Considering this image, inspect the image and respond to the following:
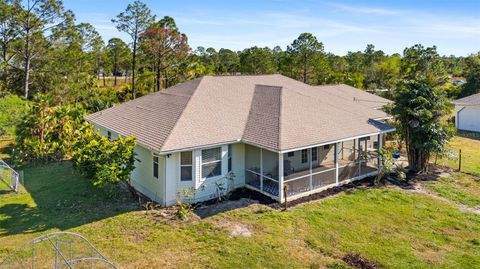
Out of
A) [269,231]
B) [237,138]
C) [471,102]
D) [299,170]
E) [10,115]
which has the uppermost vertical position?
[471,102]

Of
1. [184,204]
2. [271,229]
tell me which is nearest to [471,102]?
[271,229]

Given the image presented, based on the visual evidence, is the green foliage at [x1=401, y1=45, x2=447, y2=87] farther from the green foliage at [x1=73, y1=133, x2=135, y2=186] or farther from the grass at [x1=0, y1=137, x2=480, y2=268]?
the green foliage at [x1=73, y1=133, x2=135, y2=186]

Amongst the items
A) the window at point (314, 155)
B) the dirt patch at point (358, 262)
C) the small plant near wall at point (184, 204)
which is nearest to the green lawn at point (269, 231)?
the dirt patch at point (358, 262)

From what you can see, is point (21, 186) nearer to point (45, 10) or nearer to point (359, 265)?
point (359, 265)

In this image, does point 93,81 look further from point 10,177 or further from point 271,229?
point 271,229

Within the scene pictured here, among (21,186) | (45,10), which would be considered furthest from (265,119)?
(45,10)
